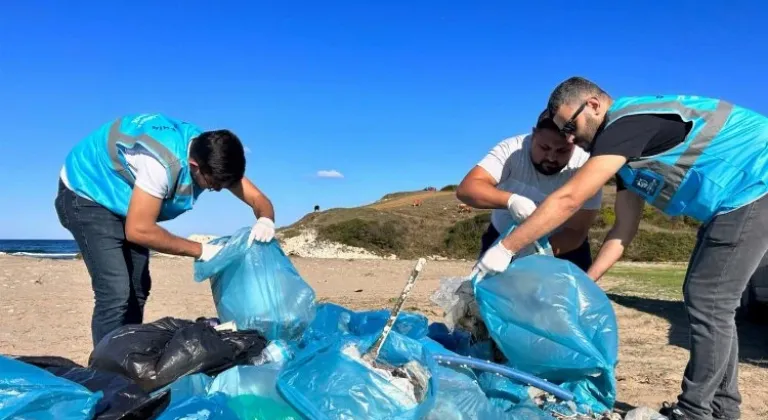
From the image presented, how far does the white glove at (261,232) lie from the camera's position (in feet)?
10.8

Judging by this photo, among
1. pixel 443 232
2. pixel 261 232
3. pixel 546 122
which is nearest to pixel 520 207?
pixel 546 122

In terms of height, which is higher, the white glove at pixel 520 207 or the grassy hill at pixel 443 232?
the white glove at pixel 520 207

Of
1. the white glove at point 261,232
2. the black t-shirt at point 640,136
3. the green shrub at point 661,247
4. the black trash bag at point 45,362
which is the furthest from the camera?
the green shrub at point 661,247

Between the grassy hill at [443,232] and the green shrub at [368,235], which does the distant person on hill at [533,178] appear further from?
the green shrub at [368,235]

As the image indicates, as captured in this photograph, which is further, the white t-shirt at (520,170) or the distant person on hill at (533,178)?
the white t-shirt at (520,170)

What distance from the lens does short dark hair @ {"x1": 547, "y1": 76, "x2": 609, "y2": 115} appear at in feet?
9.36

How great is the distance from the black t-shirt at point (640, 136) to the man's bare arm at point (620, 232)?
0.67 metres

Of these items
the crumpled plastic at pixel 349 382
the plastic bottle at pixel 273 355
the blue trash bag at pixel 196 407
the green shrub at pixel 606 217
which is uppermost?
the crumpled plastic at pixel 349 382

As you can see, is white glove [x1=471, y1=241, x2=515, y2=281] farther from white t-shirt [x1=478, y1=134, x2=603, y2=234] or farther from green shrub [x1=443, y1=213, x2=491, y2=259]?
green shrub [x1=443, y1=213, x2=491, y2=259]

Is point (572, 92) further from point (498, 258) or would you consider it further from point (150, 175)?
point (150, 175)

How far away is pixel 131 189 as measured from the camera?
10.5 ft

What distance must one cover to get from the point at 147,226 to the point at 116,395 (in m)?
1.05

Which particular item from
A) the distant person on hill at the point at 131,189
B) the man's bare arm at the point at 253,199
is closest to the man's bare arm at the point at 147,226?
the distant person on hill at the point at 131,189

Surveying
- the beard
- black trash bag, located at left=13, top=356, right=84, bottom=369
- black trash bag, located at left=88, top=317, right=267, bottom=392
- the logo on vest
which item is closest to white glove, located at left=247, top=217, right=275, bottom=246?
black trash bag, located at left=88, top=317, right=267, bottom=392
